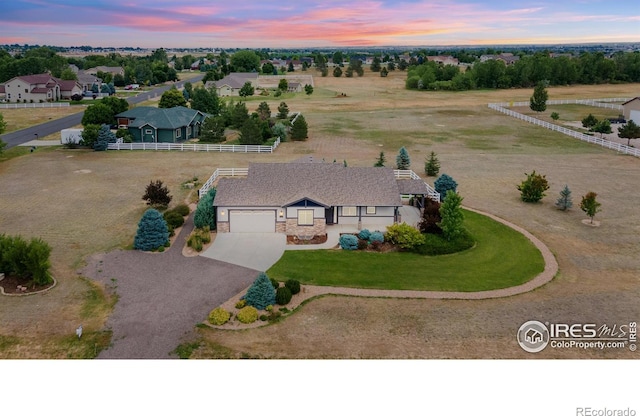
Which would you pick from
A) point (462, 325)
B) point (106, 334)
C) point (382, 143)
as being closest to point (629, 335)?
point (462, 325)

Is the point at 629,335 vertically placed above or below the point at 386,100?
Result: below

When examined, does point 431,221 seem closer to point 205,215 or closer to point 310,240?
point 310,240

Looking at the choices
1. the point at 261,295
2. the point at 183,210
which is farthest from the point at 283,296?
the point at 183,210

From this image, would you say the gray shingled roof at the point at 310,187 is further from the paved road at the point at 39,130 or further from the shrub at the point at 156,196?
the paved road at the point at 39,130

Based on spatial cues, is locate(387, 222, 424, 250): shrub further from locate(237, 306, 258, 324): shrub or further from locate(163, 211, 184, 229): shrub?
locate(163, 211, 184, 229): shrub

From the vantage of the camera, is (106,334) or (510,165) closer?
(106,334)

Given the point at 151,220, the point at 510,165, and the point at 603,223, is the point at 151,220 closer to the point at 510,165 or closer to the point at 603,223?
the point at 603,223
